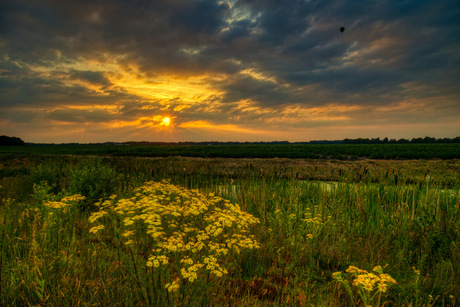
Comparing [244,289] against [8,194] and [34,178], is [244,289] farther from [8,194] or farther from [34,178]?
[34,178]

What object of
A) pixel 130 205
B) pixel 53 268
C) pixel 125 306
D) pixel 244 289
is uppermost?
pixel 130 205

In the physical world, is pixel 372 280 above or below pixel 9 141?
below

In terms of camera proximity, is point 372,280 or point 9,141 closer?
point 372,280

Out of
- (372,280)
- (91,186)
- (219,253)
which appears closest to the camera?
(372,280)

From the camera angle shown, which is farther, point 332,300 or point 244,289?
point 244,289

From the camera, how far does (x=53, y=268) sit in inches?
115

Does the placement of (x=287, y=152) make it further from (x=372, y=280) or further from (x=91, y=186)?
(x=372, y=280)

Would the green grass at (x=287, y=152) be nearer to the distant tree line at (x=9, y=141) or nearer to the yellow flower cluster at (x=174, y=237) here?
the yellow flower cluster at (x=174, y=237)

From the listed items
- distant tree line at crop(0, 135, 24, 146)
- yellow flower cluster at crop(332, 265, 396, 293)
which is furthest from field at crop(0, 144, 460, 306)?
distant tree line at crop(0, 135, 24, 146)

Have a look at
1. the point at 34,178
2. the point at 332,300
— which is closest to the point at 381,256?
the point at 332,300

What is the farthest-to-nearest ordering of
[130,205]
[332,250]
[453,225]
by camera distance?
[453,225], [332,250], [130,205]

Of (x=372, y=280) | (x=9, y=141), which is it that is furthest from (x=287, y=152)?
(x=9, y=141)

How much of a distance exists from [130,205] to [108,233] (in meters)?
2.97

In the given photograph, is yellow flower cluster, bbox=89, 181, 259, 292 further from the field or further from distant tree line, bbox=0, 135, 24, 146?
distant tree line, bbox=0, 135, 24, 146
